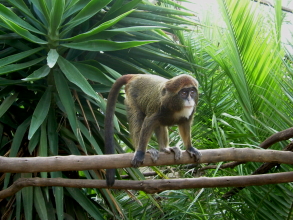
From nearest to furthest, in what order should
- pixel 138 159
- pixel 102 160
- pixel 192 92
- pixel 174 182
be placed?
pixel 102 160 → pixel 174 182 → pixel 138 159 → pixel 192 92

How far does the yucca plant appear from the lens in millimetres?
2896

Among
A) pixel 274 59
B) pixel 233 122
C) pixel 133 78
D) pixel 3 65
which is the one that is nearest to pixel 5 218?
pixel 3 65

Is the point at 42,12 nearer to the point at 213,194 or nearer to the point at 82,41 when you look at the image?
the point at 82,41

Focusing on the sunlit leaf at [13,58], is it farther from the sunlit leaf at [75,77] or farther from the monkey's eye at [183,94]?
the monkey's eye at [183,94]

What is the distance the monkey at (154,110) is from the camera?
2783mm

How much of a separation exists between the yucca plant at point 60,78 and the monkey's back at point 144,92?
18cm

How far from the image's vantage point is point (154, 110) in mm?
2980

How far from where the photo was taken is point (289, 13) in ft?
15.8

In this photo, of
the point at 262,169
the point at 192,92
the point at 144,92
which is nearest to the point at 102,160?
the point at 192,92

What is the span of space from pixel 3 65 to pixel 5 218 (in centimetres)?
117

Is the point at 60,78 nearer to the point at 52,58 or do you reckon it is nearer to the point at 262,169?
the point at 52,58

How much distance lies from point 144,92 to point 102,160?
38.6 inches

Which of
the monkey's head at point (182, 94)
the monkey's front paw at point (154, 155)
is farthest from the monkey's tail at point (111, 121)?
the monkey's head at point (182, 94)

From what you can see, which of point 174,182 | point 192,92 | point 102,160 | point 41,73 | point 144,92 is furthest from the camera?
point 144,92
